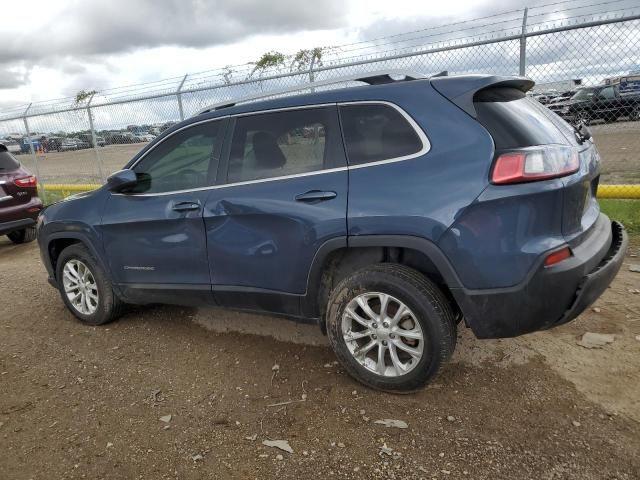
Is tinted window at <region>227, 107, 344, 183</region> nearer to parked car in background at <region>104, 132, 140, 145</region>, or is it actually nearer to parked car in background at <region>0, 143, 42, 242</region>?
parked car in background at <region>0, 143, 42, 242</region>

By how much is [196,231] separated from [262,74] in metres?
5.00

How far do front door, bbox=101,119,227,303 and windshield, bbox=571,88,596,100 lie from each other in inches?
182

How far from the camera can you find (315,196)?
2.97m

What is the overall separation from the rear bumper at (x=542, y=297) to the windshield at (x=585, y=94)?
4.04m

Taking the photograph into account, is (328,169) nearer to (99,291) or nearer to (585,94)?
(99,291)

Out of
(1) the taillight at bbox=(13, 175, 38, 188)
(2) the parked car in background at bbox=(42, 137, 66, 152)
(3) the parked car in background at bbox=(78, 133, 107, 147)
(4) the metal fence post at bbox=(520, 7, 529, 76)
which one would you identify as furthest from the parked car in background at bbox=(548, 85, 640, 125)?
(2) the parked car in background at bbox=(42, 137, 66, 152)

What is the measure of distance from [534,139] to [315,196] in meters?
1.21

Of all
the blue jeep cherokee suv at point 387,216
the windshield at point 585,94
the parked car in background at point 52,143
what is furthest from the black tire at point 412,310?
the parked car in background at point 52,143

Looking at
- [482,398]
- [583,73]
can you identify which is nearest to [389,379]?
[482,398]

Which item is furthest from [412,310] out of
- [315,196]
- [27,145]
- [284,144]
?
[27,145]

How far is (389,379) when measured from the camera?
116 inches

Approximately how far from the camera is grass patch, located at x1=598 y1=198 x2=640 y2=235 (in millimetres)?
5637

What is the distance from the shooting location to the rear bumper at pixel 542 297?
2490mm

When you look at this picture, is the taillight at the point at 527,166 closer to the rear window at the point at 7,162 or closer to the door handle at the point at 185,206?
the door handle at the point at 185,206
